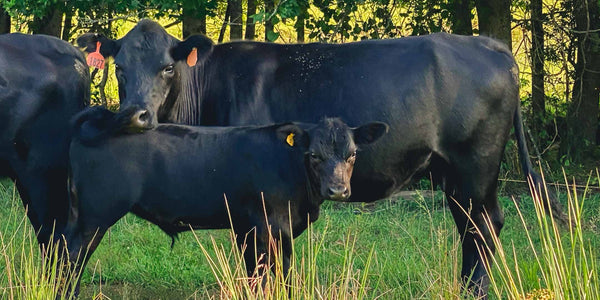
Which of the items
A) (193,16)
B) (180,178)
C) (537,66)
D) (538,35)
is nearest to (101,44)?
(180,178)

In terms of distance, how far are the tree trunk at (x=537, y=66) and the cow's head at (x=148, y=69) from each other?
681 cm

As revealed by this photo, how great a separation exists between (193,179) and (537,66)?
8182 mm

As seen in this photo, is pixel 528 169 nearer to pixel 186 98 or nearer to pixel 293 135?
pixel 293 135

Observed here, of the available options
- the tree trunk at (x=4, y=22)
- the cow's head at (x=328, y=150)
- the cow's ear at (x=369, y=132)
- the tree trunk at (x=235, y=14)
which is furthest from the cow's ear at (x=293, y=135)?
the tree trunk at (x=4, y=22)

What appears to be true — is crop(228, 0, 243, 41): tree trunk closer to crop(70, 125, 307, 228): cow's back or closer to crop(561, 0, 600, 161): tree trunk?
crop(561, 0, 600, 161): tree trunk

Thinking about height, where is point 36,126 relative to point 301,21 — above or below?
below

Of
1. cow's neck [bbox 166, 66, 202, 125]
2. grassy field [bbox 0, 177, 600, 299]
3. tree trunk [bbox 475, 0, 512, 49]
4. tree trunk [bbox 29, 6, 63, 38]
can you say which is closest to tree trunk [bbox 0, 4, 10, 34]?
tree trunk [bbox 29, 6, 63, 38]

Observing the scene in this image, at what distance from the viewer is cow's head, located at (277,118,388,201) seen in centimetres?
548

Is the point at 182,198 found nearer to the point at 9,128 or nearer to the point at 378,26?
the point at 9,128

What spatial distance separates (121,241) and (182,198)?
2.48 metres

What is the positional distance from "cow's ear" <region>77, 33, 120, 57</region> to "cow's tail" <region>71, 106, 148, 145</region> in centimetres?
67

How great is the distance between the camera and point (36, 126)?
6.66 m

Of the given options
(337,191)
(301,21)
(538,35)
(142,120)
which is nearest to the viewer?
(337,191)

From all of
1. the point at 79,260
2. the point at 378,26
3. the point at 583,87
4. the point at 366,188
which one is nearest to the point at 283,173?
the point at 366,188
